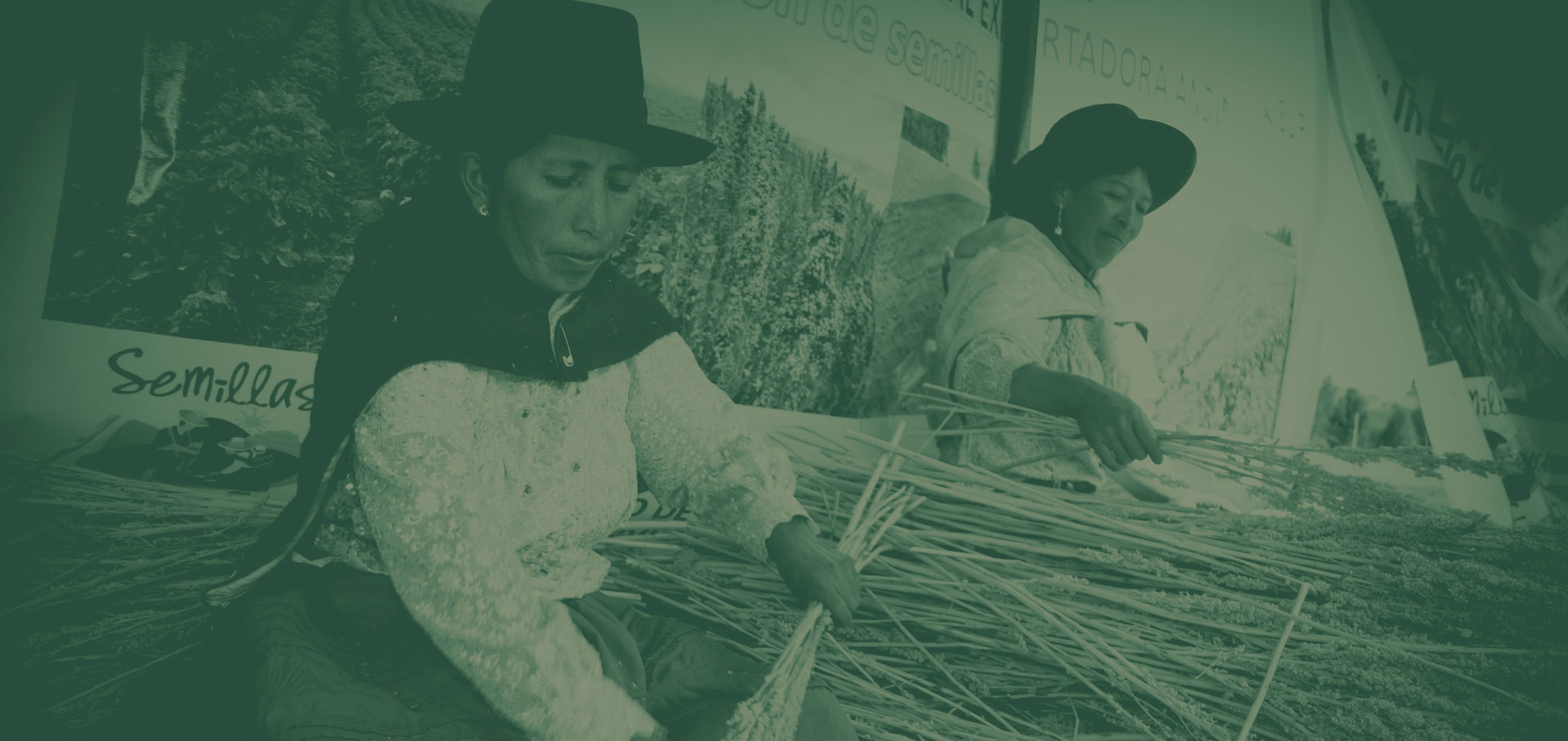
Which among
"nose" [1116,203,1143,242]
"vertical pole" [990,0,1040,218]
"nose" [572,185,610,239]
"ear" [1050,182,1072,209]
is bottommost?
→ "nose" [572,185,610,239]

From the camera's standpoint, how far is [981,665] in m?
1.74

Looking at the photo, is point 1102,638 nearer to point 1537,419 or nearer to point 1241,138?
point 1241,138

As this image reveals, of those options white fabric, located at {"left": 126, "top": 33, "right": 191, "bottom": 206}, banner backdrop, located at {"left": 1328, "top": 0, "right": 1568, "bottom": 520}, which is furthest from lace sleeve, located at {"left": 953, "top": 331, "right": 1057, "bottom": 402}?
banner backdrop, located at {"left": 1328, "top": 0, "right": 1568, "bottom": 520}

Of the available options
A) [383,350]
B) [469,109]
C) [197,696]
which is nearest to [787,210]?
[469,109]

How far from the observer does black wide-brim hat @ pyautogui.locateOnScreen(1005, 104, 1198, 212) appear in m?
2.78

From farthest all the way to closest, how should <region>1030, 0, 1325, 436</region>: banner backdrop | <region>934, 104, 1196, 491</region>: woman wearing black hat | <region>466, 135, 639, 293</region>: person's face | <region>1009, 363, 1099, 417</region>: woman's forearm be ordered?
1. <region>1030, 0, 1325, 436</region>: banner backdrop
2. <region>934, 104, 1196, 491</region>: woman wearing black hat
3. <region>1009, 363, 1099, 417</region>: woman's forearm
4. <region>466, 135, 639, 293</region>: person's face

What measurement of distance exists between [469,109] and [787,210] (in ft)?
4.91

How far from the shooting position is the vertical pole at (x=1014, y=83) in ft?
11.3

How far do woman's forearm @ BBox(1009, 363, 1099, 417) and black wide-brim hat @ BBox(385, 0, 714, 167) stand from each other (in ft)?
3.78

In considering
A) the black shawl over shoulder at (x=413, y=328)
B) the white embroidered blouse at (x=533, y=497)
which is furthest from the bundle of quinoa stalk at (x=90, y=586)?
the white embroidered blouse at (x=533, y=497)

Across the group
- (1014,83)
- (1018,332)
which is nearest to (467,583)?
(1018,332)

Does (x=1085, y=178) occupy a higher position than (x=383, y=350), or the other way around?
(x=1085, y=178)

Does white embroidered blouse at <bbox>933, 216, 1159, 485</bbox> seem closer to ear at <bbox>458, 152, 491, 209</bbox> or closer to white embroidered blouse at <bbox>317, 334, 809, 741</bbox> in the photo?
white embroidered blouse at <bbox>317, 334, 809, 741</bbox>

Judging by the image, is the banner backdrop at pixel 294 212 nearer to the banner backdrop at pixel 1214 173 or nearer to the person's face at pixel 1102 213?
the person's face at pixel 1102 213
